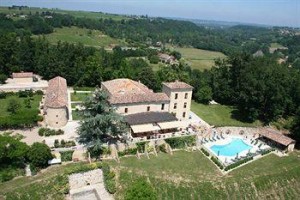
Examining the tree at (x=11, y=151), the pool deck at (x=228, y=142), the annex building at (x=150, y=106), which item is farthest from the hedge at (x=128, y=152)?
the tree at (x=11, y=151)

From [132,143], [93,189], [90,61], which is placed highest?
[90,61]

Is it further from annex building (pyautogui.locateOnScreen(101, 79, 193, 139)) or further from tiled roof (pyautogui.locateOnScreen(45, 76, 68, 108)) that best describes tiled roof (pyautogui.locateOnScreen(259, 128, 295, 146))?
tiled roof (pyautogui.locateOnScreen(45, 76, 68, 108))

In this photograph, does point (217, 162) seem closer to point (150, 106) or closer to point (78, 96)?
point (150, 106)

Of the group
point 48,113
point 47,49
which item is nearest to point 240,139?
point 48,113

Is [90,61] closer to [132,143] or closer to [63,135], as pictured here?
[63,135]

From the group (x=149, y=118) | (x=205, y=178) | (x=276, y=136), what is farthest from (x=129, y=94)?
(x=276, y=136)
